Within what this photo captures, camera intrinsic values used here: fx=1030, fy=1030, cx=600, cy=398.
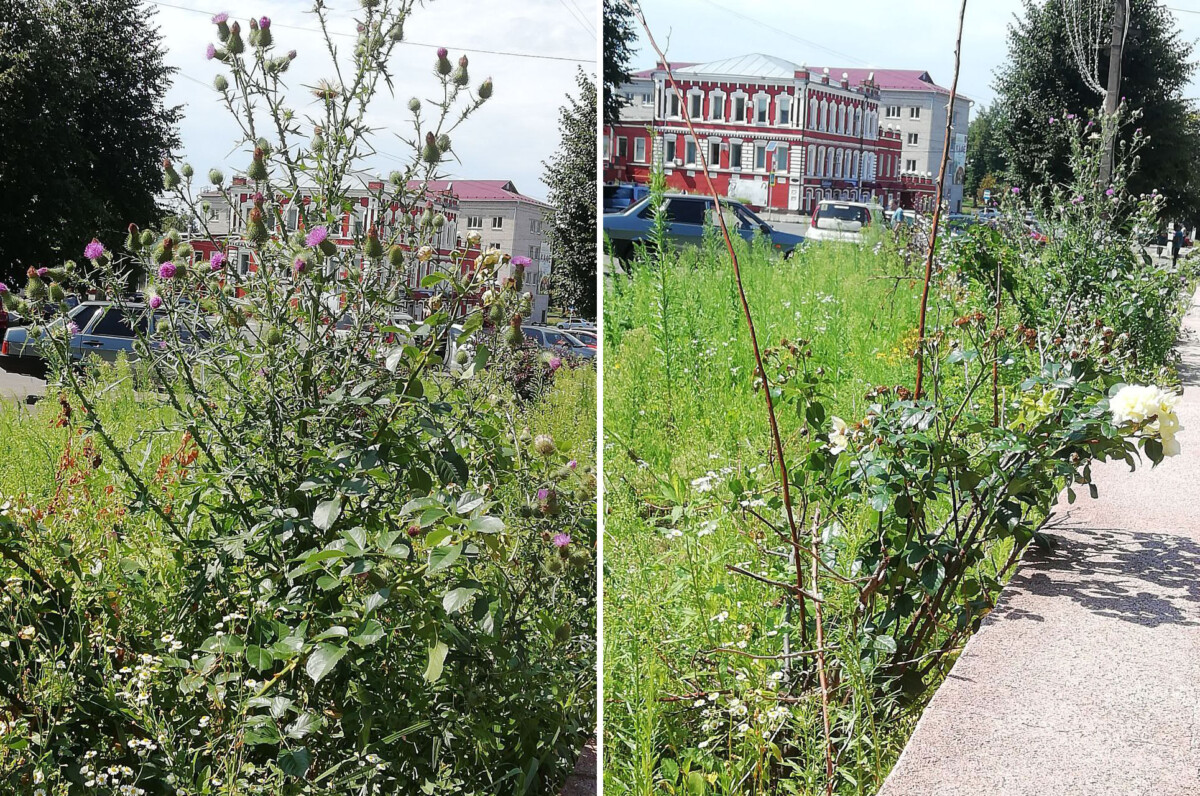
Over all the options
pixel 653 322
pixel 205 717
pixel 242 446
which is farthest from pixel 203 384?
pixel 653 322

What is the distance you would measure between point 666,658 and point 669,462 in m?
1.39

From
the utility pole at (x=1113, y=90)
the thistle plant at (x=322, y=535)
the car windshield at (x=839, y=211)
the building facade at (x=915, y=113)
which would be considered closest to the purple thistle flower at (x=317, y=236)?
the thistle plant at (x=322, y=535)

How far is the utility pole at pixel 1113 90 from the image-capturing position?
6787 mm

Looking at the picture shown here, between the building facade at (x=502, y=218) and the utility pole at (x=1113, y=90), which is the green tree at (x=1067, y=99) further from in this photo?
the building facade at (x=502, y=218)

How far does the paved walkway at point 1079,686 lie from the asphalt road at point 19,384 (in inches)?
194

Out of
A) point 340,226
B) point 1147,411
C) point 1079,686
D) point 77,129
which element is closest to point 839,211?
point 77,129

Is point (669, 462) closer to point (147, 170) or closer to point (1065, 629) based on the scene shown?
point (1065, 629)

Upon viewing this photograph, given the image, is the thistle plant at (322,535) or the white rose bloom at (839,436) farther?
the white rose bloom at (839,436)

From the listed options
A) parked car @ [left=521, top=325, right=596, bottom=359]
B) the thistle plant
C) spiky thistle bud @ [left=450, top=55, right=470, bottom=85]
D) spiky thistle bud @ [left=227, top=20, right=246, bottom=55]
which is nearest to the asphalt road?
parked car @ [left=521, top=325, right=596, bottom=359]

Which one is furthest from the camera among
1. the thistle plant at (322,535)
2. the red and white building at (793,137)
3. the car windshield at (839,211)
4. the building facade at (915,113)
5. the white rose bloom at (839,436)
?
the building facade at (915,113)

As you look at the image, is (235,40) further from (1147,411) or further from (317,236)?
(1147,411)

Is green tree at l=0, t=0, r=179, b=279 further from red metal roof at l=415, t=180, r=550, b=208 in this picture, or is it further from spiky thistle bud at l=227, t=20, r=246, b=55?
spiky thistle bud at l=227, t=20, r=246, b=55

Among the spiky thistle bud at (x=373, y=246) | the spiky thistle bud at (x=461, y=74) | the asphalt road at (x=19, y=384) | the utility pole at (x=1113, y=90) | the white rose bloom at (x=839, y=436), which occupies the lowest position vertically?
the asphalt road at (x=19, y=384)

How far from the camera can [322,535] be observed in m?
1.57
